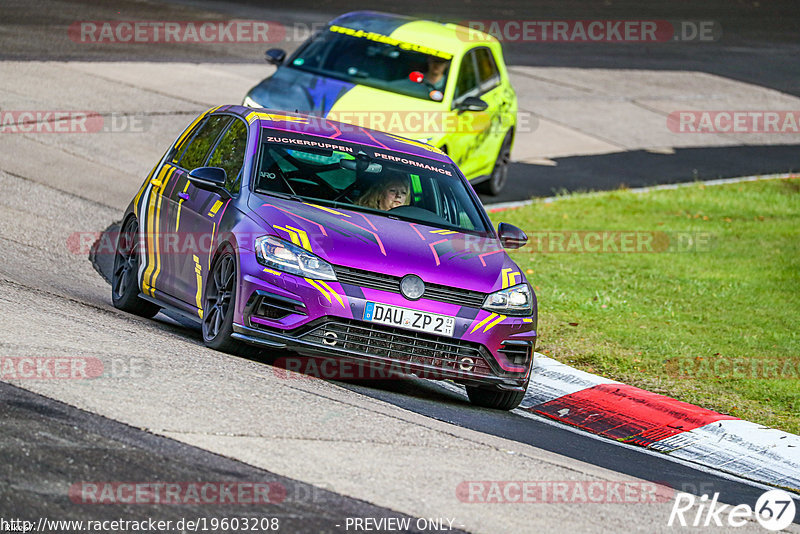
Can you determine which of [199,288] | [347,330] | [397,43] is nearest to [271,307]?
[347,330]

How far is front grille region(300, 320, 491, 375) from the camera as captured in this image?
25.5 feet

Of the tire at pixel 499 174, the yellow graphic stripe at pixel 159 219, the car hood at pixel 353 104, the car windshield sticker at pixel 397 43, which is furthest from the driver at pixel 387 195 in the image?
the tire at pixel 499 174

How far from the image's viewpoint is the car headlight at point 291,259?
7.80 metres

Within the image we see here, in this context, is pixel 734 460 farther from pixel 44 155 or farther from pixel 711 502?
pixel 44 155

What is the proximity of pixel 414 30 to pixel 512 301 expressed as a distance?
8.11 m

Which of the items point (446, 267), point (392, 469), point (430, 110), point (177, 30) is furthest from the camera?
point (177, 30)

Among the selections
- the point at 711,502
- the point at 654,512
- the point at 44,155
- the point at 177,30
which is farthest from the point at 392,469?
the point at 177,30

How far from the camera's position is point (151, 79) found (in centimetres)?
2003

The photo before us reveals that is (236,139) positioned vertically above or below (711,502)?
above

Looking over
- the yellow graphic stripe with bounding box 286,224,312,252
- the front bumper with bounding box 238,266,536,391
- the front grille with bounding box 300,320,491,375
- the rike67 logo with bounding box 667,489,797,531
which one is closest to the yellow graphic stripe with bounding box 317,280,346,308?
the front bumper with bounding box 238,266,536,391

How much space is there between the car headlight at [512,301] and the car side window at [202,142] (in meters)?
2.63

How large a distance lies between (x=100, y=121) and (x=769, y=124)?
569 inches

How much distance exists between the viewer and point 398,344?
25.8 feet

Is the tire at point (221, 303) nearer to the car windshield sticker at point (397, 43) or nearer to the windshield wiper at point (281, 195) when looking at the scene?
the windshield wiper at point (281, 195)
